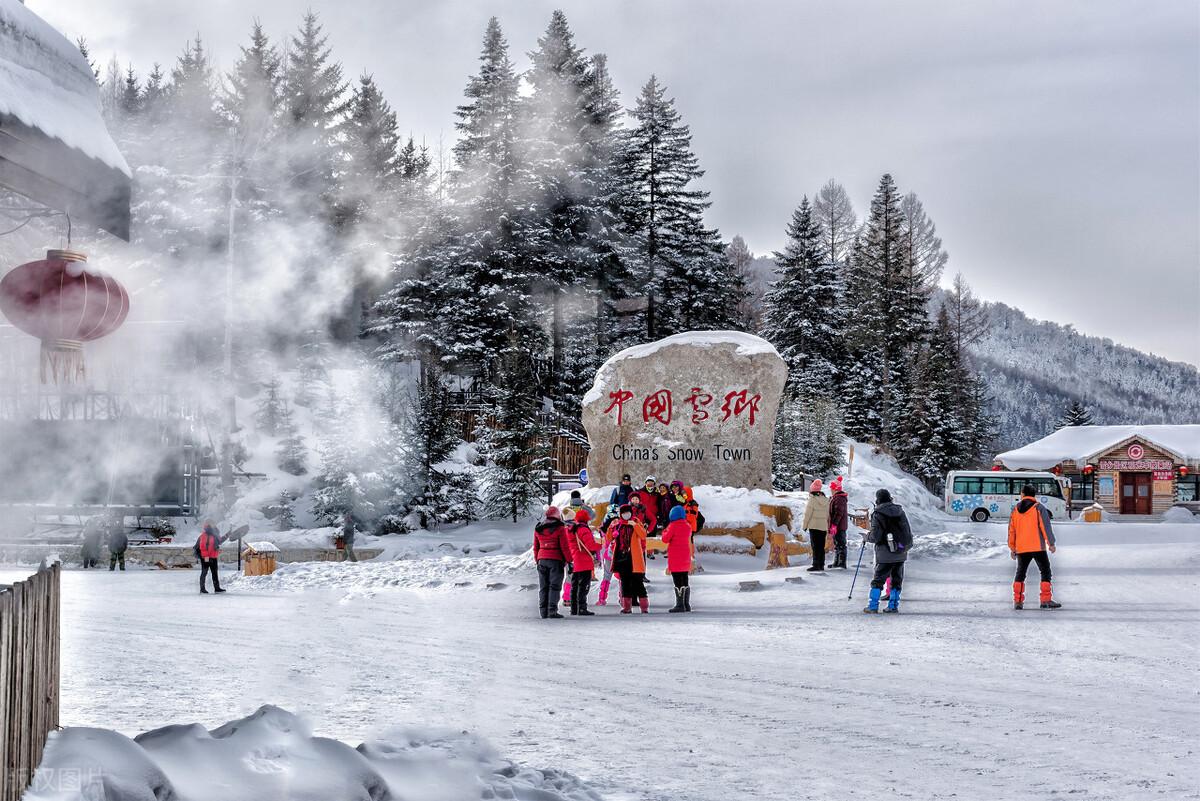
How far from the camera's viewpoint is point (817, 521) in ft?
53.4

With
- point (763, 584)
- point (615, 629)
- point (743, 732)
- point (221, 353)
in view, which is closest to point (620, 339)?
point (221, 353)

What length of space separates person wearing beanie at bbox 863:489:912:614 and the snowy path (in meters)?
0.38

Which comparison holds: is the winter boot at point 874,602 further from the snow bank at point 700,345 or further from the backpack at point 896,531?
the snow bank at point 700,345

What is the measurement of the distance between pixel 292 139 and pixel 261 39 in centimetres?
427

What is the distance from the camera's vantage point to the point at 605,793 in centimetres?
525

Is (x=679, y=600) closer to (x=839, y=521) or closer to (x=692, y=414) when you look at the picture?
(x=839, y=521)

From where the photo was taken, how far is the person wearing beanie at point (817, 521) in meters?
16.2

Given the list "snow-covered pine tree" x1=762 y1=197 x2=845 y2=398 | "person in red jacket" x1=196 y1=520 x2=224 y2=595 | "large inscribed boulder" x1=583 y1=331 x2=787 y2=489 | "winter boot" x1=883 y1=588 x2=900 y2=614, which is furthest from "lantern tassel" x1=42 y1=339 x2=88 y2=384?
"snow-covered pine tree" x1=762 y1=197 x2=845 y2=398

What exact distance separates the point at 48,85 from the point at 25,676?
107 inches

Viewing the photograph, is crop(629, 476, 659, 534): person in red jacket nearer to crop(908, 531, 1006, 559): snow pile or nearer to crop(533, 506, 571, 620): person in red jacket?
crop(533, 506, 571, 620): person in red jacket

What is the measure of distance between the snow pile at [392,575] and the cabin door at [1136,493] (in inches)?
1464

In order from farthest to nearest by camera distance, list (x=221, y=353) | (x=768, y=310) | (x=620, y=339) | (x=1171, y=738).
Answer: (x=768, y=310), (x=620, y=339), (x=221, y=353), (x=1171, y=738)

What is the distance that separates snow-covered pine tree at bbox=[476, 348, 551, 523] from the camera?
1041 inches

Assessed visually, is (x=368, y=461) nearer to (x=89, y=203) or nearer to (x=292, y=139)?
(x=292, y=139)
